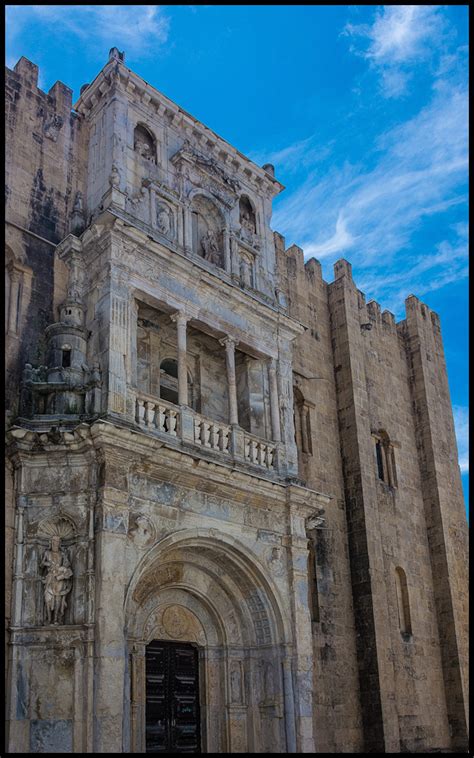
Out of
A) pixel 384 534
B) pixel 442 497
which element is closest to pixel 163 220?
pixel 384 534

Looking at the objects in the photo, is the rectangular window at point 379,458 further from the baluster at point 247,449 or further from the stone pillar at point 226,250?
the stone pillar at point 226,250

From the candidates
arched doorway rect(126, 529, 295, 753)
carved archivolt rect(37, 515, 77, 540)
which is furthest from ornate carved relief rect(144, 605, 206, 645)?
carved archivolt rect(37, 515, 77, 540)

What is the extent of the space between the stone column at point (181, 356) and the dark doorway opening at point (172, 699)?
432 cm

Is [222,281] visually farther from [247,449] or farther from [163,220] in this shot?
[247,449]

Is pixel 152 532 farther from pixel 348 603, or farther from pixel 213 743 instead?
pixel 348 603

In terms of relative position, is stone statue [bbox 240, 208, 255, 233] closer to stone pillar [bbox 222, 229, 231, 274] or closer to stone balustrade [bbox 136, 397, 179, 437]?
stone pillar [bbox 222, 229, 231, 274]

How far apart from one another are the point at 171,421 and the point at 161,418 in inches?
9.5

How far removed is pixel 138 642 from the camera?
13656 mm

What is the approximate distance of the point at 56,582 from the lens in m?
11.9

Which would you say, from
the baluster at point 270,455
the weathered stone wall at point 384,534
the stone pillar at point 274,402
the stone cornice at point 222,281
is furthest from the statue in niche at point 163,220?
the weathered stone wall at point 384,534

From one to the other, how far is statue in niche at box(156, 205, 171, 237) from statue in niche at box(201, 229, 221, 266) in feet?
3.65

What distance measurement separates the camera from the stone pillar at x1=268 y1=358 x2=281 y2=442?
53.5 ft

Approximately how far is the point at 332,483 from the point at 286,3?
12.8m

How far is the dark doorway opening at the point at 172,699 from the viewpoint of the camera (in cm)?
1367
